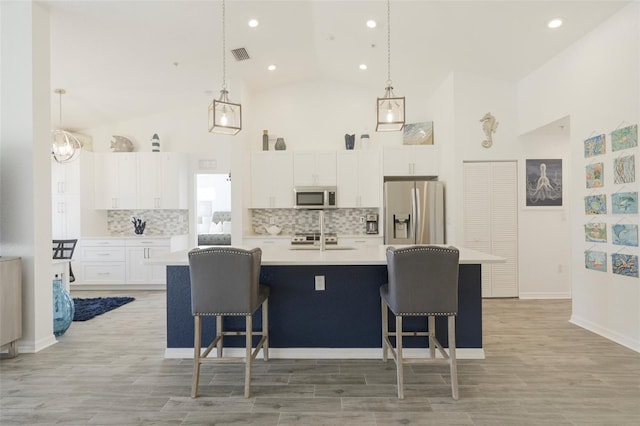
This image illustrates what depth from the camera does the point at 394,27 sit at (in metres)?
4.18

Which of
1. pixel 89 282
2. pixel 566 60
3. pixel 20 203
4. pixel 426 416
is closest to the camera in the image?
pixel 426 416

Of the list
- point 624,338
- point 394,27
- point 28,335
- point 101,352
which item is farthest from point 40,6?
point 624,338

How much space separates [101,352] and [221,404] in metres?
1.58

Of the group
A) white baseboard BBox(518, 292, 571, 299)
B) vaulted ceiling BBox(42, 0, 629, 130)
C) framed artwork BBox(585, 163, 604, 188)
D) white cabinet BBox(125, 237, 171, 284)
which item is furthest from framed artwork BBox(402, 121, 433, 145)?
white cabinet BBox(125, 237, 171, 284)

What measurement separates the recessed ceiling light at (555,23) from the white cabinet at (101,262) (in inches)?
253

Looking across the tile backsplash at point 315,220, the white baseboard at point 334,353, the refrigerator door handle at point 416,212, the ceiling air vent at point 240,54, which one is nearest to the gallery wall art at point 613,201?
the white baseboard at point 334,353

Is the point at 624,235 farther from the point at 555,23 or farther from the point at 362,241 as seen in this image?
the point at 362,241

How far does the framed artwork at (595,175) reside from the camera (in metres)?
3.51

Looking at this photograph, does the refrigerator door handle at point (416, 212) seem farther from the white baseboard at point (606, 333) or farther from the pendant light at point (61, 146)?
the pendant light at point (61, 146)

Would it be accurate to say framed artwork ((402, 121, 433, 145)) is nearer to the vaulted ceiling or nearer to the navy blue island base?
the vaulted ceiling

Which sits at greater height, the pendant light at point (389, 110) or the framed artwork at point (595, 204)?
the pendant light at point (389, 110)

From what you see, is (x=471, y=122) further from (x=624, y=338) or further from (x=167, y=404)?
(x=167, y=404)

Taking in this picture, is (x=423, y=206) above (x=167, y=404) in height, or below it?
above

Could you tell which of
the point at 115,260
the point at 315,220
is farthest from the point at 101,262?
the point at 315,220
